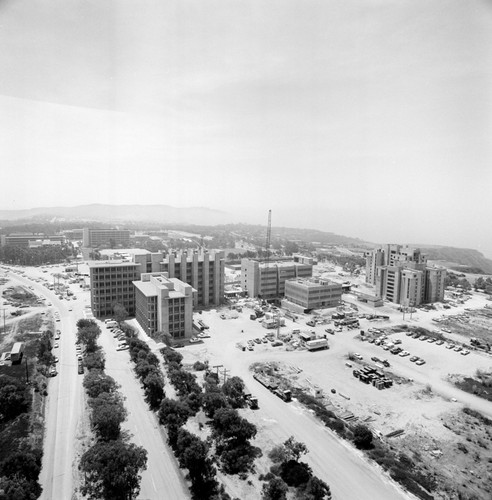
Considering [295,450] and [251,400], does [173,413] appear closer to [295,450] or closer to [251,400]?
[251,400]

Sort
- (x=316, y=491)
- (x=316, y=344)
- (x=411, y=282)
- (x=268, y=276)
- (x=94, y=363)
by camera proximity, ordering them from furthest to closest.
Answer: (x=268, y=276), (x=411, y=282), (x=316, y=344), (x=94, y=363), (x=316, y=491)

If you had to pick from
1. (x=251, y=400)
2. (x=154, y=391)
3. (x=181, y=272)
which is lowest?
(x=251, y=400)

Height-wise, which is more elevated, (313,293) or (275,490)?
(313,293)

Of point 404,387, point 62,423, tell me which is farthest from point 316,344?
point 62,423

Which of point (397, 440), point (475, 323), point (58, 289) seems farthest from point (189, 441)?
point (58, 289)

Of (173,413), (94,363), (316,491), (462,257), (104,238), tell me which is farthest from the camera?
(462,257)

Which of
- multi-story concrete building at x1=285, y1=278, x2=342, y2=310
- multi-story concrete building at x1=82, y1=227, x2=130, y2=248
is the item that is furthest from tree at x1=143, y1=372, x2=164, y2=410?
multi-story concrete building at x1=82, y1=227, x2=130, y2=248
